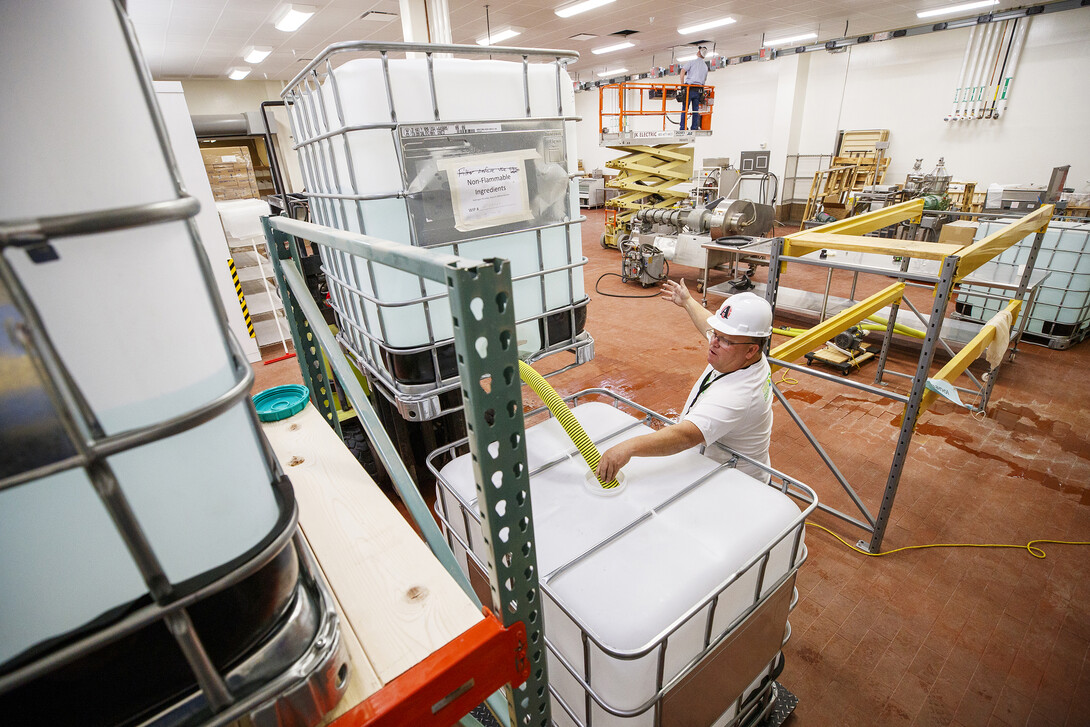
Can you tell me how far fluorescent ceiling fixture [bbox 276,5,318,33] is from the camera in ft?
22.0

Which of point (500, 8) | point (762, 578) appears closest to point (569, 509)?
point (762, 578)

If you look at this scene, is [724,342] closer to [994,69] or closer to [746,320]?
[746,320]

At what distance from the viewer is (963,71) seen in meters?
8.51

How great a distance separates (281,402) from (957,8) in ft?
37.4

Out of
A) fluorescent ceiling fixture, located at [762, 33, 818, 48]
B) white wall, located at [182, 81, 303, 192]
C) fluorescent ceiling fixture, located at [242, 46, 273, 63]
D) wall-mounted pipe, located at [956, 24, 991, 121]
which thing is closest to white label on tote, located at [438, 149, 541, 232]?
fluorescent ceiling fixture, located at [242, 46, 273, 63]

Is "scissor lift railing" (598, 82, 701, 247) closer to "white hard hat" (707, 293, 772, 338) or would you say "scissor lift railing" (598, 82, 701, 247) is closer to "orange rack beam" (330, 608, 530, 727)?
"white hard hat" (707, 293, 772, 338)

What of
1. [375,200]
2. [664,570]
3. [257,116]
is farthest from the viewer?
[257,116]

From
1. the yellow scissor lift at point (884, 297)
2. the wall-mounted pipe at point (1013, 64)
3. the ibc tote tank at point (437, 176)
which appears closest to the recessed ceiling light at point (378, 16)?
the ibc tote tank at point (437, 176)

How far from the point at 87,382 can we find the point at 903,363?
5.48 metres

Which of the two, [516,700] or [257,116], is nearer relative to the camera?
[516,700]

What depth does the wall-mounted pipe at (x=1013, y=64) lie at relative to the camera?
7.75 metres

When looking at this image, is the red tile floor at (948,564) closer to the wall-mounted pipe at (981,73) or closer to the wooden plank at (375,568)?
the wooden plank at (375,568)

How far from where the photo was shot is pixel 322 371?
171cm

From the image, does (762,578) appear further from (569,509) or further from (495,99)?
(495,99)
